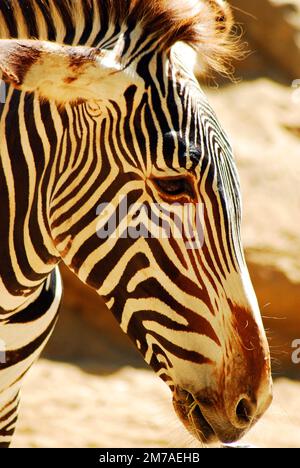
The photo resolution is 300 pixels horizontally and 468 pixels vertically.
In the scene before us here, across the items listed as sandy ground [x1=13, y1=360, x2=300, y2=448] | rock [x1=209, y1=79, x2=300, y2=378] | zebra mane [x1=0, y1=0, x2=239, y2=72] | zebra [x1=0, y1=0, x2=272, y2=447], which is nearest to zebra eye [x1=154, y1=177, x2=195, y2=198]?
zebra [x1=0, y1=0, x2=272, y2=447]

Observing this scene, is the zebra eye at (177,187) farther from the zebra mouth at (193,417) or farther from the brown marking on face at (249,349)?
the zebra mouth at (193,417)

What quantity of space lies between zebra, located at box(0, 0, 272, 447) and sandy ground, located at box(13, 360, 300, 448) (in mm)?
2835

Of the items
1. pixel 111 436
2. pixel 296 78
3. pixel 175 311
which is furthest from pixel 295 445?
pixel 296 78

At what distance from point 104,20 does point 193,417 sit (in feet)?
4.21

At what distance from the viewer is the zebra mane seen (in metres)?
2.62

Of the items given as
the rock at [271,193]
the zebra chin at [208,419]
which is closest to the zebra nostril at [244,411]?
the zebra chin at [208,419]

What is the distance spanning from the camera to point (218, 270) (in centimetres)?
242

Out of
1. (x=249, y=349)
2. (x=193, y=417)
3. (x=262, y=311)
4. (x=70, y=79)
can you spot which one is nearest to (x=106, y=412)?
(x=262, y=311)

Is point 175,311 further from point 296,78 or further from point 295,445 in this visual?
point 296,78

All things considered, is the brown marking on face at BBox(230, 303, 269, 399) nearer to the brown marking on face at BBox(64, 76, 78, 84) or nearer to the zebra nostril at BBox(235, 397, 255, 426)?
the zebra nostril at BBox(235, 397, 255, 426)

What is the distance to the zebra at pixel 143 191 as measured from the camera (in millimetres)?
2396

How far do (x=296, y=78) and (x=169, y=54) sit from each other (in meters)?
6.27

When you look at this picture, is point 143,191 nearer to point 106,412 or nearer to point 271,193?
point 106,412

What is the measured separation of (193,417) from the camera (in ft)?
8.11
